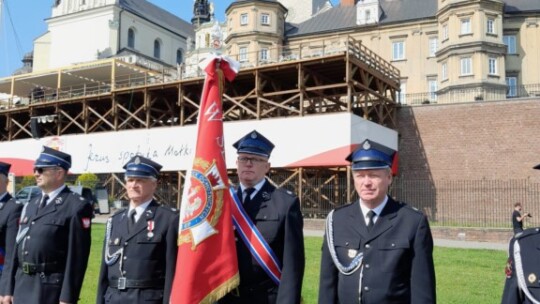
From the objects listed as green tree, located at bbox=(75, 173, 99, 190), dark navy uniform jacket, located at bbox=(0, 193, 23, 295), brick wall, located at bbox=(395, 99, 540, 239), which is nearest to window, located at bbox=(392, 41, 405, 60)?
brick wall, located at bbox=(395, 99, 540, 239)

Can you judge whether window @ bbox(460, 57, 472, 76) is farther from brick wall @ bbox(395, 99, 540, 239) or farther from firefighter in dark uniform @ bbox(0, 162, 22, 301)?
firefighter in dark uniform @ bbox(0, 162, 22, 301)

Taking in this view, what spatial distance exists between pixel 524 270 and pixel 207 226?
2275 mm

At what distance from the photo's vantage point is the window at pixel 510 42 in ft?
136

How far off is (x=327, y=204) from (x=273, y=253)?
22.5 meters

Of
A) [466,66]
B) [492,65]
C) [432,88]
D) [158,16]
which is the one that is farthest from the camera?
[158,16]

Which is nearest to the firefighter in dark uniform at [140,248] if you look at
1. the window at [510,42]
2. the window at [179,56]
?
the window at [510,42]

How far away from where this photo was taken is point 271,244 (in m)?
4.02

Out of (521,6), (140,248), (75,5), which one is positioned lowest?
(140,248)

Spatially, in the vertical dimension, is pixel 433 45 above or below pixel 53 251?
above

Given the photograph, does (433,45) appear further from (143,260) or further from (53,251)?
(143,260)

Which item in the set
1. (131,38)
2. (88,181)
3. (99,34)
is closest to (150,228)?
(88,181)

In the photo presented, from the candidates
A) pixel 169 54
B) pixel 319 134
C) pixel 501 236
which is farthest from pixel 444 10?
pixel 169 54

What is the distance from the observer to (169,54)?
67.8 m

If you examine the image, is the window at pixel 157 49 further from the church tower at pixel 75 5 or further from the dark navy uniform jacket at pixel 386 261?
the dark navy uniform jacket at pixel 386 261
